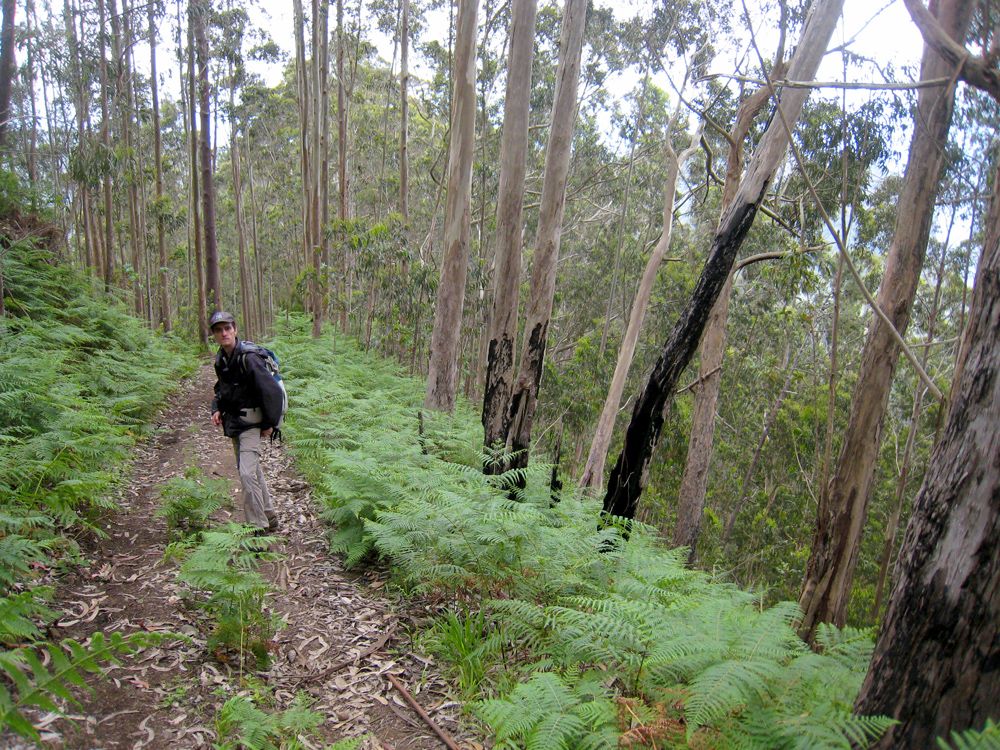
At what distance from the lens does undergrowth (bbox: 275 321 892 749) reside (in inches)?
104

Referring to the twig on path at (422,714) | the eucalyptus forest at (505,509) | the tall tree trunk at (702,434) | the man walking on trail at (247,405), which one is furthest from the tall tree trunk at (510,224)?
the tall tree trunk at (702,434)

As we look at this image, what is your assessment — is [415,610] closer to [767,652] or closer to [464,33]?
[767,652]

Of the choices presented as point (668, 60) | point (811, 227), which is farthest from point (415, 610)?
point (668, 60)

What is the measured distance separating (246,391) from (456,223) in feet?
17.7

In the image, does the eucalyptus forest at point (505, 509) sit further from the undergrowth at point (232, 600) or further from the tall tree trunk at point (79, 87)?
the tall tree trunk at point (79, 87)

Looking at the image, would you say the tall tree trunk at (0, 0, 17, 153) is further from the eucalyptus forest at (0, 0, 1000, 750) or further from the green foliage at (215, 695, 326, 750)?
the green foliage at (215, 695, 326, 750)

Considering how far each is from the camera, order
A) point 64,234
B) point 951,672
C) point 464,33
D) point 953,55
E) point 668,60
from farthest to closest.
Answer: point 668,60, point 64,234, point 464,33, point 953,55, point 951,672

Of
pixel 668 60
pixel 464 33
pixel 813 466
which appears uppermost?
pixel 668 60

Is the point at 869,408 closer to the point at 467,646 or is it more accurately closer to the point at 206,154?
the point at 467,646

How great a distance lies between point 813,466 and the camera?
19.0m

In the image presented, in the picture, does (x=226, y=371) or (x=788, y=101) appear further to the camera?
(x=788, y=101)

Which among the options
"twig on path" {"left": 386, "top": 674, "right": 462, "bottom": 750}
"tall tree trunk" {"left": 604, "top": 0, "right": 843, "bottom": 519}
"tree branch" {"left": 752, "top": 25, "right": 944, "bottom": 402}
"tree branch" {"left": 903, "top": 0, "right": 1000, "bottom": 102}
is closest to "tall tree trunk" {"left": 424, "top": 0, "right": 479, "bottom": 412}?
"tall tree trunk" {"left": 604, "top": 0, "right": 843, "bottom": 519}

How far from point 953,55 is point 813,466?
17490mm

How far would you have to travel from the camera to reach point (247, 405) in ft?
16.6
